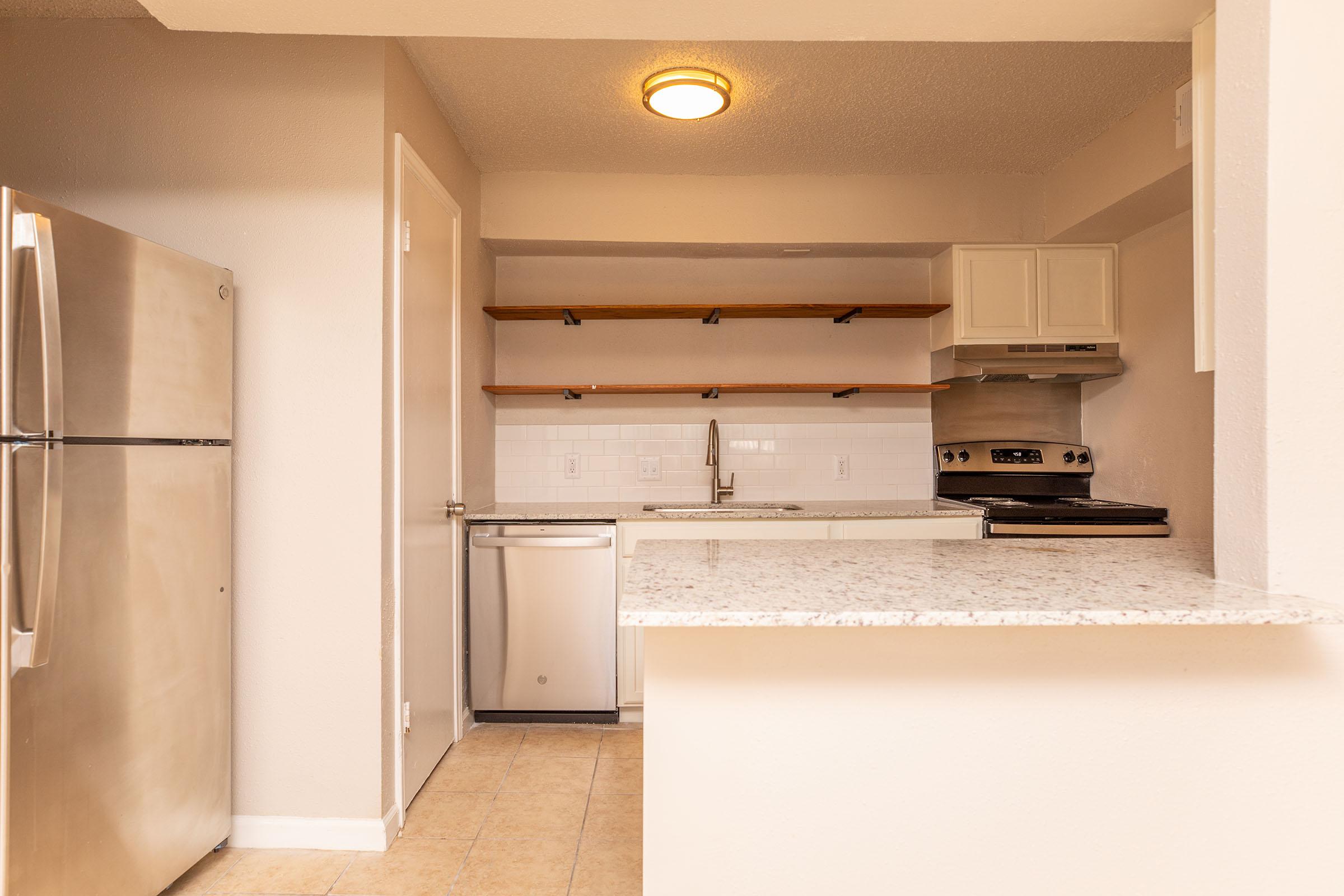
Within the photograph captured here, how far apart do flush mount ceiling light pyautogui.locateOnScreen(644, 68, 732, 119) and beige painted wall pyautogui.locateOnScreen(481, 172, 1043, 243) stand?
918mm

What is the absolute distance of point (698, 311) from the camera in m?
3.60

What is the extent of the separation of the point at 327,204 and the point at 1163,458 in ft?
10.9

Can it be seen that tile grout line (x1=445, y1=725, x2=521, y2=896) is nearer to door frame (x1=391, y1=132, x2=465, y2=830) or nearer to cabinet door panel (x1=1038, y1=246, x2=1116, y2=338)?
door frame (x1=391, y1=132, x2=465, y2=830)

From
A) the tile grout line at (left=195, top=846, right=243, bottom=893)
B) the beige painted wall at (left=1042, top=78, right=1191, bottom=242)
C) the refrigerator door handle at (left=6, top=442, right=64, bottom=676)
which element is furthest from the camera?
the beige painted wall at (left=1042, top=78, right=1191, bottom=242)

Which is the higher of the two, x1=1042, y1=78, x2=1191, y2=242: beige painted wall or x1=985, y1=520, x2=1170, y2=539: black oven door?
x1=1042, y1=78, x2=1191, y2=242: beige painted wall

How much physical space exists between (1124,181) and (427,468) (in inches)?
110

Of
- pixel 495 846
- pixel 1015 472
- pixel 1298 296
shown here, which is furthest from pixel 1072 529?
pixel 495 846

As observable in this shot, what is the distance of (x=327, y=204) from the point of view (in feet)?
7.30

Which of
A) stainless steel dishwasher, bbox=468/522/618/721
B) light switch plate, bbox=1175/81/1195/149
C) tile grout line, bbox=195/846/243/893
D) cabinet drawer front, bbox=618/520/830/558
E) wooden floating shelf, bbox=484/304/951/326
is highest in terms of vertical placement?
light switch plate, bbox=1175/81/1195/149

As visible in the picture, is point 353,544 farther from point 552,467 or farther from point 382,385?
point 552,467

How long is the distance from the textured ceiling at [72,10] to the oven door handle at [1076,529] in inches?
133

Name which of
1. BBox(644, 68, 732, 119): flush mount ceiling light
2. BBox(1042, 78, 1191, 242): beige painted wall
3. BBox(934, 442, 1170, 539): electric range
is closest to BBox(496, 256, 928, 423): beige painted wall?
BBox(934, 442, 1170, 539): electric range

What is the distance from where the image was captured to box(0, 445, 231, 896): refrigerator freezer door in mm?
1480

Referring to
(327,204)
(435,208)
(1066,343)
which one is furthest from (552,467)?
(1066,343)
